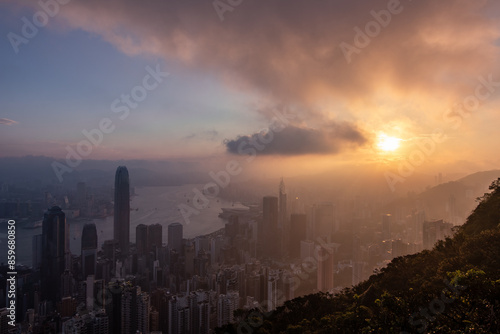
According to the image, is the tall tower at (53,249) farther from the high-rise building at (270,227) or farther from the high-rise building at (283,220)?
the high-rise building at (283,220)

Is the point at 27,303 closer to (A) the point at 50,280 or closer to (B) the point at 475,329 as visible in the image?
(A) the point at 50,280

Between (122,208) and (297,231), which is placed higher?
(122,208)

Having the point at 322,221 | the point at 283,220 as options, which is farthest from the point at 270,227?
the point at 322,221

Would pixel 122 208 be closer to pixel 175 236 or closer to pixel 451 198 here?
pixel 175 236

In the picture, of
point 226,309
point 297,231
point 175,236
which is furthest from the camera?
point 297,231

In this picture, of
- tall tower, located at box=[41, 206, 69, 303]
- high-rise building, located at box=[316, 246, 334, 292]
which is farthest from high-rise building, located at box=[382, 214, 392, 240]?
tall tower, located at box=[41, 206, 69, 303]

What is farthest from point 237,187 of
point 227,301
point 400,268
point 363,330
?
point 363,330

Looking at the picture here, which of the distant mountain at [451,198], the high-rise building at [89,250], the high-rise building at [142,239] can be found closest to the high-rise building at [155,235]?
the high-rise building at [142,239]
